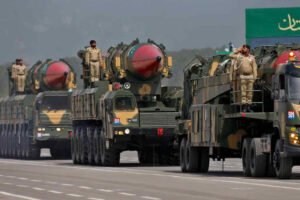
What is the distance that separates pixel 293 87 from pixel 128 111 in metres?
14.1

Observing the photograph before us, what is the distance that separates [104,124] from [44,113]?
10.5 m

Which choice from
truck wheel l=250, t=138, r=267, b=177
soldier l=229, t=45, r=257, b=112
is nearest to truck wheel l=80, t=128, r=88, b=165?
soldier l=229, t=45, r=257, b=112

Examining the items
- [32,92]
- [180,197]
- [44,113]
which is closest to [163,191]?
[180,197]

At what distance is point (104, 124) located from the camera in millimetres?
43562

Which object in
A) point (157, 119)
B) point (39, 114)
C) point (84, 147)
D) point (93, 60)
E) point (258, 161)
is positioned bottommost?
point (258, 161)

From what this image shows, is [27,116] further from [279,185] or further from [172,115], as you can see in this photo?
[279,185]

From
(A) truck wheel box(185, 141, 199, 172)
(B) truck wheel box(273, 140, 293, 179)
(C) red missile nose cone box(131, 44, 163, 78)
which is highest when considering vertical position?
(C) red missile nose cone box(131, 44, 163, 78)

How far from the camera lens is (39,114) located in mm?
53750

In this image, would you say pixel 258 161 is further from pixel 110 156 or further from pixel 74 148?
pixel 74 148

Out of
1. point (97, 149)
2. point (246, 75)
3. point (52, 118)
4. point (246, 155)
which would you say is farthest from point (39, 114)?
point (246, 155)

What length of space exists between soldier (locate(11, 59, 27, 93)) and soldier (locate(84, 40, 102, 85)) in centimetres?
1256

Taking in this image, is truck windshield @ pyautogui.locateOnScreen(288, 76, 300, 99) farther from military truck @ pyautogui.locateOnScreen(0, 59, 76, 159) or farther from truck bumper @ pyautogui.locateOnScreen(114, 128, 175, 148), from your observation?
military truck @ pyautogui.locateOnScreen(0, 59, 76, 159)

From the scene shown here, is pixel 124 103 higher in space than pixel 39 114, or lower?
lower

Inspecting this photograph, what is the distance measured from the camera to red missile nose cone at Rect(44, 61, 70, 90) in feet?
185
